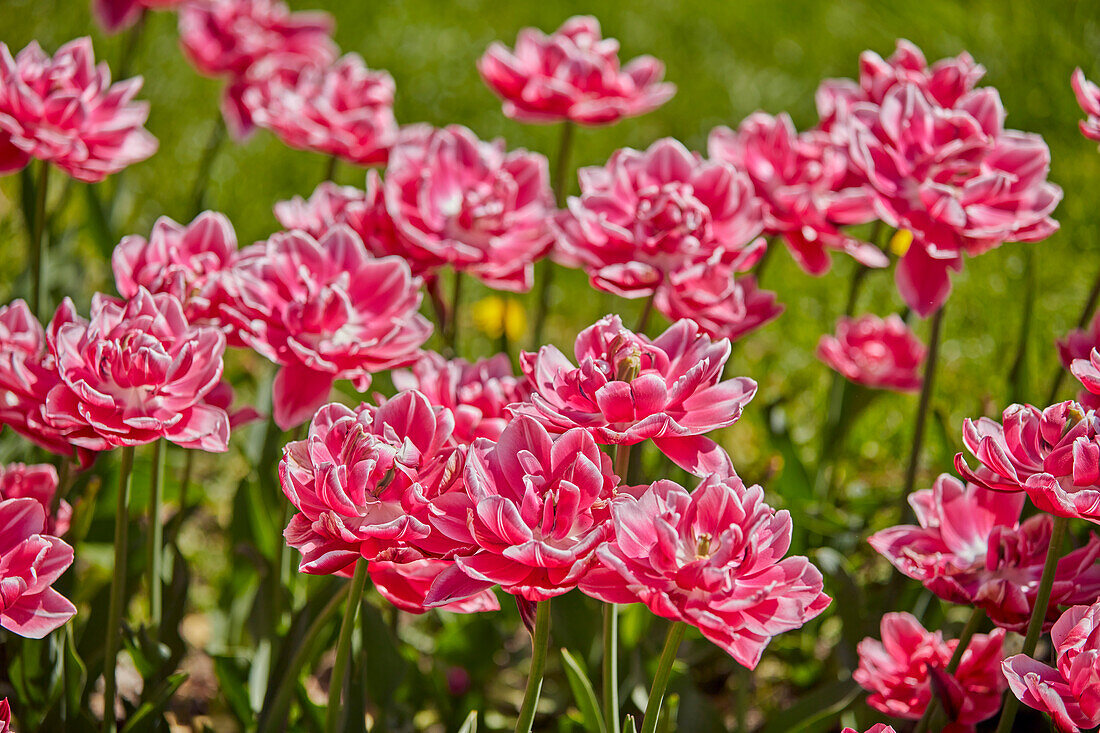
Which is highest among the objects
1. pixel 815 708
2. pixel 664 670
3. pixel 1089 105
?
pixel 1089 105

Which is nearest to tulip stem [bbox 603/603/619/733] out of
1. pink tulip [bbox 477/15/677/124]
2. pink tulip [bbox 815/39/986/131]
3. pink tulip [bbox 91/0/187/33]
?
pink tulip [bbox 815/39/986/131]

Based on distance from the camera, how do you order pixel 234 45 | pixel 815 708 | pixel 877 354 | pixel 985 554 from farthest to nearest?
1. pixel 234 45
2. pixel 877 354
3. pixel 815 708
4. pixel 985 554

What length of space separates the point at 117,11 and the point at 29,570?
1785 millimetres

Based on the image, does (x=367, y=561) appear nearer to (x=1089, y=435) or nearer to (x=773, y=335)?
(x=1089, y=435)

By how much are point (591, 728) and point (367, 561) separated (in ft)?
1.25

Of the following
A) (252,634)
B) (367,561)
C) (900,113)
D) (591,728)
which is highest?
(900,113)

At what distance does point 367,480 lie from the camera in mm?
879

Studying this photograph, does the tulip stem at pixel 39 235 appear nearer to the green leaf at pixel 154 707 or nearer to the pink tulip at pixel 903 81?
the green leaf at pixel 154 707

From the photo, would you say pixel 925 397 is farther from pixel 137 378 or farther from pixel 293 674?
pixel 137 378

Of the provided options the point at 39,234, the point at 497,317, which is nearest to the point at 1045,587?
the point at 39,234

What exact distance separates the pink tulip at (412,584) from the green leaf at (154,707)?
31 centimetres

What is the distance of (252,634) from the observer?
1.49 m

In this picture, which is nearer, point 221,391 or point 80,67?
point 221,391


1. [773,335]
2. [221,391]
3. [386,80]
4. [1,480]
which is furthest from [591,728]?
[773,335]
